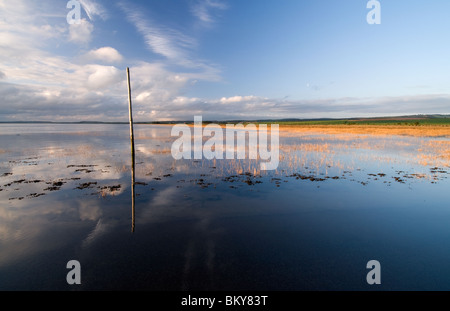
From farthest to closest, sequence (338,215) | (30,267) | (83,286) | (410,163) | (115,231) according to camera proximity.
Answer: (410,163) < (338,215) < (115,231) < (30,267) < (83,286)

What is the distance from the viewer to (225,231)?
31.0 ft

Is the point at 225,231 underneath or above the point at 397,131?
underneath

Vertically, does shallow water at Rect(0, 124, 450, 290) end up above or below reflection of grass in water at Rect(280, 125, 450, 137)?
below

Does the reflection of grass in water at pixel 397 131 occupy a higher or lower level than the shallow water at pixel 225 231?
higher

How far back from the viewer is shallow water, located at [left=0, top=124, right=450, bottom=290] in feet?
21.6

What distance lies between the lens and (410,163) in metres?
23.8

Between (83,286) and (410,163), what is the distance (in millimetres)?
30038

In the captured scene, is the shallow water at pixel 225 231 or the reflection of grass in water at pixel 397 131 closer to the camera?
the shallow water at pixel 225 231

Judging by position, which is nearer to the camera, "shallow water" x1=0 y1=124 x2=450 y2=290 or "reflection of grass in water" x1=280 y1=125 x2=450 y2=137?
"shallow water" x1=0 y1=124 x2=450 y2=290

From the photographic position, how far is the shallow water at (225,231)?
6.57 metres

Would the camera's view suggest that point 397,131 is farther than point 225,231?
Yes

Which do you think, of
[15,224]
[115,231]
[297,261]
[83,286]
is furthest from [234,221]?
[15,224]
